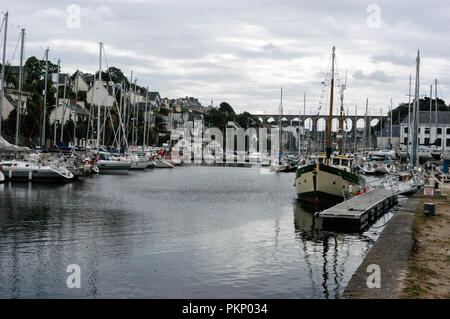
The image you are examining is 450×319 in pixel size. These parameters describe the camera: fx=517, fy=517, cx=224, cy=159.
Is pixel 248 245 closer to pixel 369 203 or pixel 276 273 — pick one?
pixel 276 273

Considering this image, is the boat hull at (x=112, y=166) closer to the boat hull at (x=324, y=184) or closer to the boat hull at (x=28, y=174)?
the boat hull at (x=28, y=174)

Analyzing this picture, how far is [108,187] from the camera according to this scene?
5288 centimetres

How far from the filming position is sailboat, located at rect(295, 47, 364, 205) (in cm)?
4156

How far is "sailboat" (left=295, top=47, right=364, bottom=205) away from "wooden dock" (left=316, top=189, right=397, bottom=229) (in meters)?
3.01

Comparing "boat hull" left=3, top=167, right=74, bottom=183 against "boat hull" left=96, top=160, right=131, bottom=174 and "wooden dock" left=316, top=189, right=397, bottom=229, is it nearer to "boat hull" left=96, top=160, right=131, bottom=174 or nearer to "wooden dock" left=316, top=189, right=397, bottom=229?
"boat hull" left=96, top=160, right=131, bottom=174

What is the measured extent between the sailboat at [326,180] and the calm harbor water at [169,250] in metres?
2.51

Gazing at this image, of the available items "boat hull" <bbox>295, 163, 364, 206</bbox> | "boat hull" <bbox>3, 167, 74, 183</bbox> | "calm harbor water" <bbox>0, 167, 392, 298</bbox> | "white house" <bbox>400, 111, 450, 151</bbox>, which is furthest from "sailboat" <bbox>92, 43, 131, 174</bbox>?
"white house" <bbox>400, 111, 450, 151</bbox>

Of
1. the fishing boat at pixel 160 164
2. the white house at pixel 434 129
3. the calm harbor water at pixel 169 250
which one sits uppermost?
the white house at pixel 434 129

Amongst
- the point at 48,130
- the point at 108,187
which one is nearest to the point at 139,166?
the point at 48,130

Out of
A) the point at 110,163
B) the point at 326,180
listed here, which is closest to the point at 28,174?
the point at 110,163

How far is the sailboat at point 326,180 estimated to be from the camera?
41.6 metres

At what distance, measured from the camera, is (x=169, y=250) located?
22359mm

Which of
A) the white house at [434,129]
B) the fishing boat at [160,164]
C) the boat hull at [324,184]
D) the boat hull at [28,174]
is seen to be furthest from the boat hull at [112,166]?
the white house at [434,129]

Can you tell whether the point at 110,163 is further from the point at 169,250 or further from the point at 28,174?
the point at 169,250
